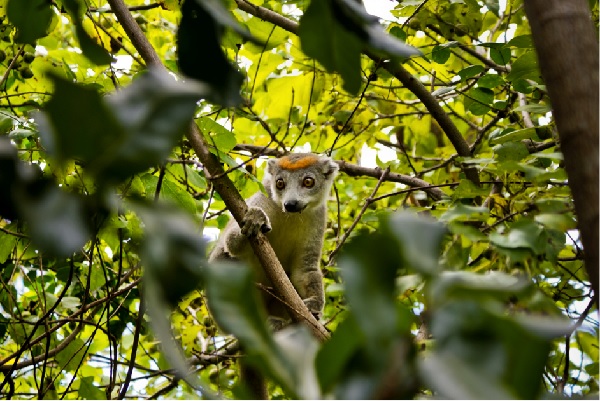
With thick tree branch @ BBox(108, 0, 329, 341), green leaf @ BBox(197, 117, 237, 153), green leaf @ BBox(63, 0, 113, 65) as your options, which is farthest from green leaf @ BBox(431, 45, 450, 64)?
green leaf @ BBox(63, 0, 113, 65)

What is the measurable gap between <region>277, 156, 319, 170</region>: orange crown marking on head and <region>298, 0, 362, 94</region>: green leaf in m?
4.80

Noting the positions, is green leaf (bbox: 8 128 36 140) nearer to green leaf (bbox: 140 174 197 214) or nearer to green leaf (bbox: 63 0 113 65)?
green leaf (bbox: 140 174 197 214)

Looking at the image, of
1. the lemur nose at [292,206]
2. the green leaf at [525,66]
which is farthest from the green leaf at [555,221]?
the lemur nose at [292,206]

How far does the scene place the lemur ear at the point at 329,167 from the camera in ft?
19.3

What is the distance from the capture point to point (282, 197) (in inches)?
231

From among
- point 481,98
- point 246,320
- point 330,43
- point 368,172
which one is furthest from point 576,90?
point 368,172

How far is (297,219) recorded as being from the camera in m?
5.96

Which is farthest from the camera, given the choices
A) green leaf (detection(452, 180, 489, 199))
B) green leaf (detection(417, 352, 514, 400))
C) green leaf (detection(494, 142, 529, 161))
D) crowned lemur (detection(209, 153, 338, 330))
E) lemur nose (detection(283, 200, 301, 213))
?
crowned lemur (detection(209, 153, 338, 330))

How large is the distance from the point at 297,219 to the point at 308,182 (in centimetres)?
33

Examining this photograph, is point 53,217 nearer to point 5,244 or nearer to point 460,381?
point 460,381

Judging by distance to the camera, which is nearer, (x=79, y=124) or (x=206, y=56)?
(x=79, y=124)

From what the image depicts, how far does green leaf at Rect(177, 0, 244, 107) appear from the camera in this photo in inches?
36.7

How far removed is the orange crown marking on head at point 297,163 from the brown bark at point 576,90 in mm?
4833

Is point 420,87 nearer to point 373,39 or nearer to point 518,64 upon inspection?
point 518,64
